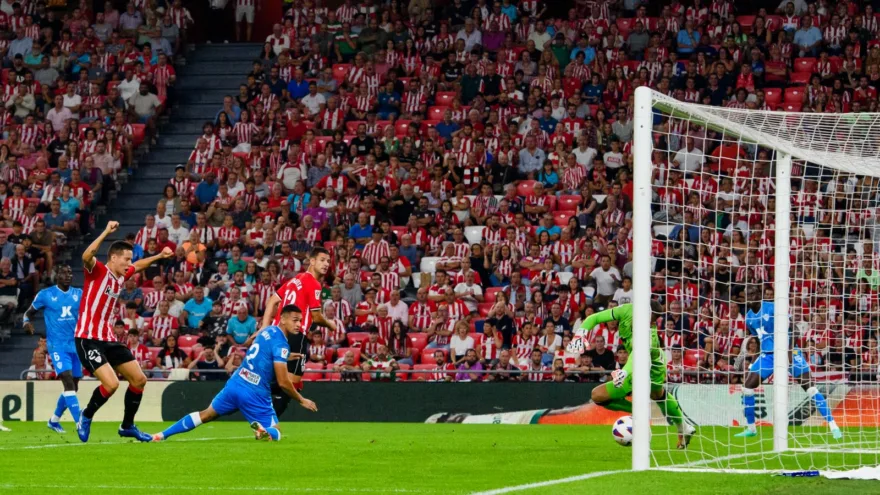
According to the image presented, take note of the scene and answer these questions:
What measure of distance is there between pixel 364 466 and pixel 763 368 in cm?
746

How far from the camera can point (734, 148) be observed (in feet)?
73.9

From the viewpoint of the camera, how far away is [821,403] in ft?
53.8

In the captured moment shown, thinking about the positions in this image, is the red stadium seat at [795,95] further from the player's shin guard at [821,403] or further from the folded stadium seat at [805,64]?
the player's shin guard at [821,403]

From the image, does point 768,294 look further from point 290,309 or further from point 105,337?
point 105,337

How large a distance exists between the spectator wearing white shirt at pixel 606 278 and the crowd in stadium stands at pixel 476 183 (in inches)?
1.4

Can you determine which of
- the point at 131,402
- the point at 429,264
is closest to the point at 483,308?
the point at 429,264

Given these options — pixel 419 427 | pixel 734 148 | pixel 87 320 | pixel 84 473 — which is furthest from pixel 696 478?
pixel 734 148

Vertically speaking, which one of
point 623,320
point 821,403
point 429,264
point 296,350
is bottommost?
point 821,403

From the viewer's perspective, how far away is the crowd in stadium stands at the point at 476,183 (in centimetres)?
2148

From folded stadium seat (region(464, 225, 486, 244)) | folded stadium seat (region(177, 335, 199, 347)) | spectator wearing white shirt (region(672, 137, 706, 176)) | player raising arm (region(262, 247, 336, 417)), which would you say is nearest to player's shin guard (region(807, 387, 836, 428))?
spectator wearing white shirt (region(672, 137, 706, 176))

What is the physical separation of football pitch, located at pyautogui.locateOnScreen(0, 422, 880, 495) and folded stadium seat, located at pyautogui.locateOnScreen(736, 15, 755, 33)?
41.1 ft

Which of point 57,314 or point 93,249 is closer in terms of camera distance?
point 93,249

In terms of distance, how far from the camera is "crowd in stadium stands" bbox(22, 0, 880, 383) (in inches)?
846

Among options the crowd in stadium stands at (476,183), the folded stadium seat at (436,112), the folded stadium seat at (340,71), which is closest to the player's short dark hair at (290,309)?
the crowd in stadium stands at (476,183)
